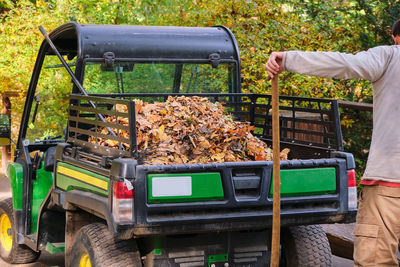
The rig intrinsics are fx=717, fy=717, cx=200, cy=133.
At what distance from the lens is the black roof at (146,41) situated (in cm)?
635

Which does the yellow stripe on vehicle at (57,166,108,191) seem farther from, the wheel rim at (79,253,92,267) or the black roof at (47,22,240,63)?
the black roof at (47,22,240,63)

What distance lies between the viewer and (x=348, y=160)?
505 centimetres

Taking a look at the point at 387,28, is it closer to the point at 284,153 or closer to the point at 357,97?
the point at 357,97

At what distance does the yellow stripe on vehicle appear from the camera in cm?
464

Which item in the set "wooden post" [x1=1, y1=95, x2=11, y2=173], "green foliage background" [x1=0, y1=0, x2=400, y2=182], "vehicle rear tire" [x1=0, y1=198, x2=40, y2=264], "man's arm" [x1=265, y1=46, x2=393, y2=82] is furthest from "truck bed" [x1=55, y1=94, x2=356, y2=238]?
"wooden post" [x1=1, y1=95, x2=11, y2=173]

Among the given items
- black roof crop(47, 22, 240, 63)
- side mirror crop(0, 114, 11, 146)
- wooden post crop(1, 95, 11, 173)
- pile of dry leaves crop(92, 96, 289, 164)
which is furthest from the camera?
wooden post crop(1, 95, 11, 173)

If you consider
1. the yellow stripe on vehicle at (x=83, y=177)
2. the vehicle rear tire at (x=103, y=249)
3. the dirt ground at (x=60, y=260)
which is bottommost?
the dirt ground at (x=60, y=260)

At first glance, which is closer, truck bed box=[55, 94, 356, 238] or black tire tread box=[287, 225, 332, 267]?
truck bed box=[55, 94, 356, 238]

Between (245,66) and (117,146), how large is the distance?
6180 mm

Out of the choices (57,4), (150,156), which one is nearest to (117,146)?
(150,156)

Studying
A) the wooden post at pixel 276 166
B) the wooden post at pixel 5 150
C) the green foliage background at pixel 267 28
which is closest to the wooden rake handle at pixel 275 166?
the wooden post at pixel 276 166

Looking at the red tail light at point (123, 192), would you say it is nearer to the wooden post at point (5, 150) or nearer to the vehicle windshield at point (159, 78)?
the vehicle windshield at point (159, 78)

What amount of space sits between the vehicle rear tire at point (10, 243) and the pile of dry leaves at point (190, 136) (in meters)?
1.83

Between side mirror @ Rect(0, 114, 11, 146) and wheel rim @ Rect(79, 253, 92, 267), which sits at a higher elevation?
side mirror @ Rect(0, 114, 11, 146)
